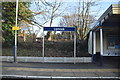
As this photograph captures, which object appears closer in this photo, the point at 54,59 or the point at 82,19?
the point at 54,59

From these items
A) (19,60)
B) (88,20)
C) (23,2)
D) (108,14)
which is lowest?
(19,60)

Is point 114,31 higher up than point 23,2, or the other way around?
point 23,2

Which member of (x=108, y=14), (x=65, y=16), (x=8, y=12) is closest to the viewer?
(x=108, y=14)

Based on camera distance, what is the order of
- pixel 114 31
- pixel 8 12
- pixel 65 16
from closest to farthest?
1. pixel 114 31
2. pixel 8 12
3. pixel 65 16

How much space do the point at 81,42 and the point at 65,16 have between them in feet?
14.6

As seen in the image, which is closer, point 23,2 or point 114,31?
point 114,31

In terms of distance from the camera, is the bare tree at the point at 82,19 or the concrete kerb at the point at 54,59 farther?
the bare tree at the point at 82,19

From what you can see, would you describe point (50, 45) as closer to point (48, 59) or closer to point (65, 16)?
point (48, 59)

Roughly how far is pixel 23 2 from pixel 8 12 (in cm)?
185

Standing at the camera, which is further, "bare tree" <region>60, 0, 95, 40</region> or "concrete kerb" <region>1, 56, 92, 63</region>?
"bare tree" <region>60, 0, 95, 40</region>

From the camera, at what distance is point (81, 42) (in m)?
12.3

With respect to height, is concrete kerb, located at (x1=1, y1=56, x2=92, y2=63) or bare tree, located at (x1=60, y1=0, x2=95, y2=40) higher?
bare tree, located at (x1=60, y1=0, x2=95, y2=40)

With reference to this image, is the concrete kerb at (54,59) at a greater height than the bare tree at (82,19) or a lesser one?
lesser

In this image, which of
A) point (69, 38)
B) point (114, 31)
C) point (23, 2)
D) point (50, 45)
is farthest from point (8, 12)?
point (114, 31)
